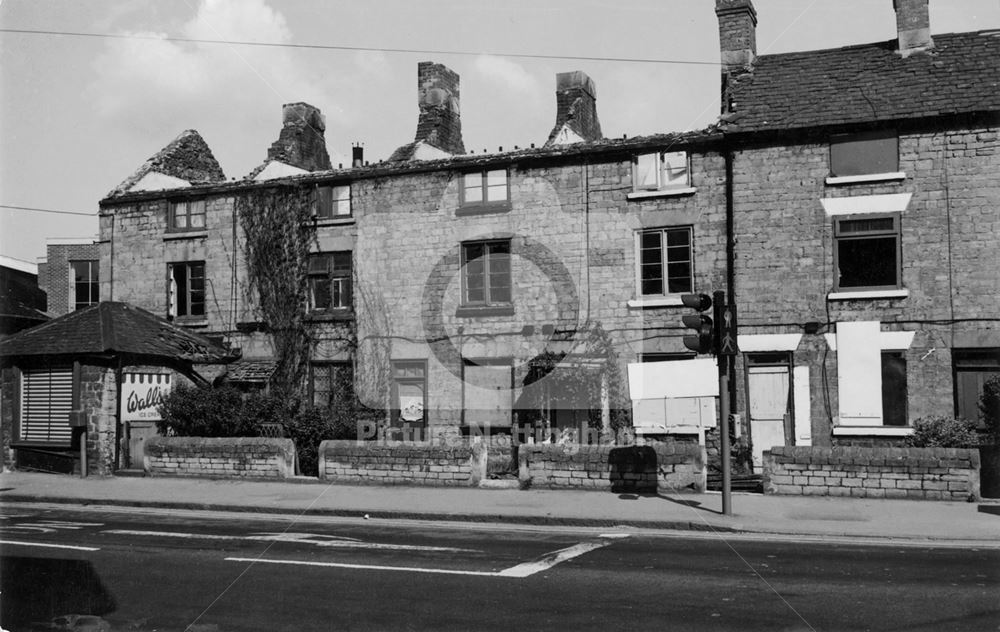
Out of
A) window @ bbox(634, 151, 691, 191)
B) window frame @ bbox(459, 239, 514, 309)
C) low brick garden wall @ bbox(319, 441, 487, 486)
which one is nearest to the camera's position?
low brick garden wall @ bbox(319, 441, 487, 486)

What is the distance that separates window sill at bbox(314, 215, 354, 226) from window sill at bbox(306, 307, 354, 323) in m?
2.31

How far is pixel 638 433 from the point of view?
2231 cm

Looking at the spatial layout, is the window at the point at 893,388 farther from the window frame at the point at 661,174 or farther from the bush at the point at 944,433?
the window frame at the point at 661,174

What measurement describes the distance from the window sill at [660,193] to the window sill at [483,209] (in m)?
3.19

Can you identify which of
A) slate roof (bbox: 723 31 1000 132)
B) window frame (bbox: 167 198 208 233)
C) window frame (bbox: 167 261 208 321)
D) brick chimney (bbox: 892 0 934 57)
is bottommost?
window frame (bbox: 167 261 208 321)

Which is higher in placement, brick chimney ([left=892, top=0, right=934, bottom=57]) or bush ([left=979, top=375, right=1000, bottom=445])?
brick chimney ([left=892, top=0, right=934, bottom=57])

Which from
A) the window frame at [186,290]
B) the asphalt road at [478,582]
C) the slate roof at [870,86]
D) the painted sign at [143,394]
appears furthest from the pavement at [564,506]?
the slate roof at [870,86]

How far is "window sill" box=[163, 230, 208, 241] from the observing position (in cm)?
2667

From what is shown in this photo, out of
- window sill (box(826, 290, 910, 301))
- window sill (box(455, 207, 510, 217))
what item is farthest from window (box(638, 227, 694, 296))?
window sill (box(455, 207, 510, 217))

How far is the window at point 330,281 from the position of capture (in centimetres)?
2539

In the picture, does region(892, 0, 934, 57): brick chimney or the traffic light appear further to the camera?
region(892, 0, 934, 57): brick chimney

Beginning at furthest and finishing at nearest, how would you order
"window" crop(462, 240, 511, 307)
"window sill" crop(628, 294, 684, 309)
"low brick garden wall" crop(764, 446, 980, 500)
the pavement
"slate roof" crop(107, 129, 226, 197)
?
"slate roof" crop(107, 129, 226, 197), "window" crop(462, 240, 511, 307), "window sill" crop(628, 294, 684, 309), "low brick garden wall" crop(764, 446, 980, 500), the pavement

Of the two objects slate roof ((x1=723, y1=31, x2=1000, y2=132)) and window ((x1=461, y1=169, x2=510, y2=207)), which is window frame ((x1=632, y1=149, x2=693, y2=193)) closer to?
slate roof ((x1=723, y1=31, x2=1000, y2=132))

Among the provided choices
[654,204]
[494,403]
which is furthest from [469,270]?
[654,204]
